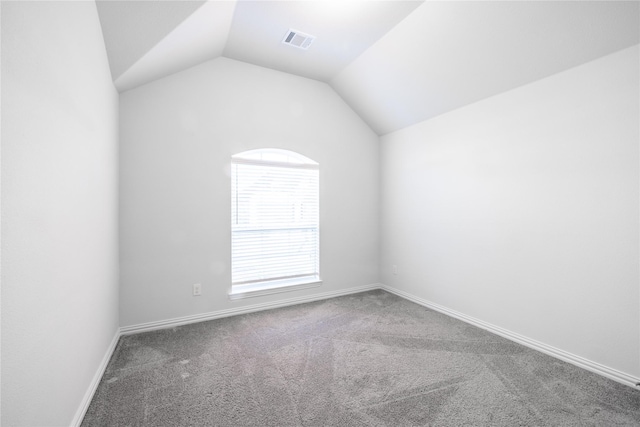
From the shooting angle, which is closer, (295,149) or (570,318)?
(570,318)

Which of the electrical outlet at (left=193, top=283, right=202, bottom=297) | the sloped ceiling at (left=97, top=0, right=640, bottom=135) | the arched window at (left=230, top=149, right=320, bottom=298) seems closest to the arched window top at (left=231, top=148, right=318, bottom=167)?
the arched window at (left=230, top=149, right=320, bottom=298)

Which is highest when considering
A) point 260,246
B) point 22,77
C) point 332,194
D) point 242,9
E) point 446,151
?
point 242,9

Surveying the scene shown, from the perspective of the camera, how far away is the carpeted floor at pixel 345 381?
167 centimetres

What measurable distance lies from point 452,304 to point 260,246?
2.27 metres

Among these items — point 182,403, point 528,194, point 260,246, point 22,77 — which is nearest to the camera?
point 22,77

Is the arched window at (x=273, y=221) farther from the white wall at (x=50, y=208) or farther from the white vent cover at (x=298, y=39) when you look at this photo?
the white wall at (x=50, y=208)

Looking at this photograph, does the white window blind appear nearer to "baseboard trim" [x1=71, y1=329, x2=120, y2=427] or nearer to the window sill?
the window sill

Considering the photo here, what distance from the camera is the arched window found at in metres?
3.29

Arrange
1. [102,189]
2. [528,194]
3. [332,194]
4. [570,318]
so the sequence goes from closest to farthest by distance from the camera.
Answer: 1. [102,189]
2. [570,318]
3. [528,194]
4. [332,194]

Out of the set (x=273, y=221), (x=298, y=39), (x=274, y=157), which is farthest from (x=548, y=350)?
(x=298, y=39)

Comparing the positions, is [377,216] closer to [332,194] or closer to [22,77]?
[332,194]

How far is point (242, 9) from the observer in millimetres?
2408

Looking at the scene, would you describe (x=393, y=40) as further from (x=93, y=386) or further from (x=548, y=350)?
(x=93, y=386)

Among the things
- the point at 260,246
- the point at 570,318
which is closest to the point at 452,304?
the point at 570,318
